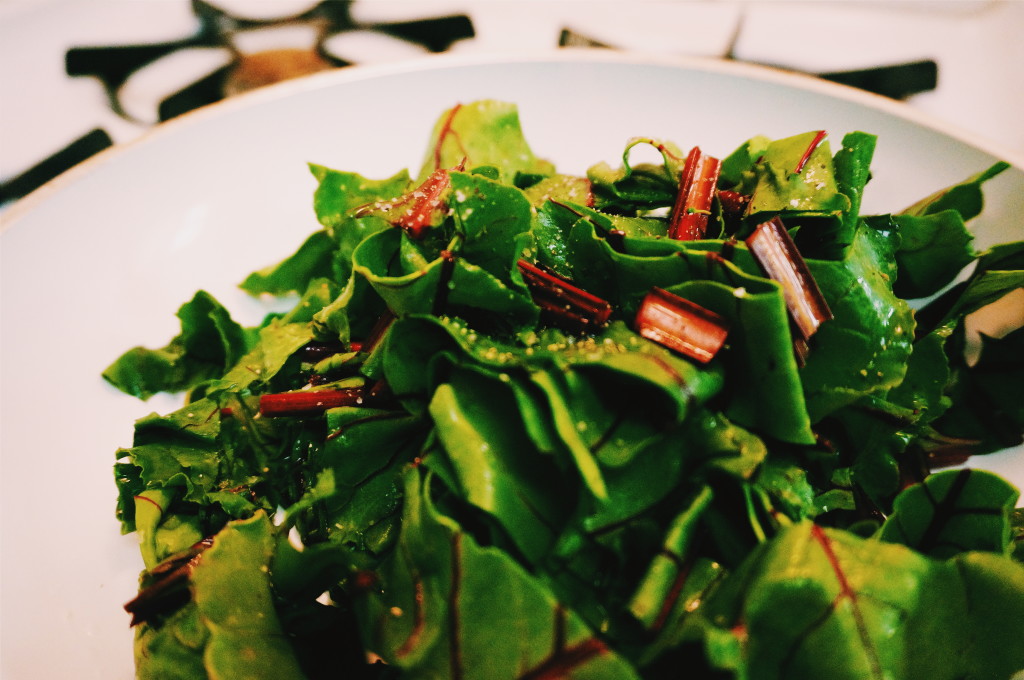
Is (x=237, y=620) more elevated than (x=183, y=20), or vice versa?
(x=183, y=20)

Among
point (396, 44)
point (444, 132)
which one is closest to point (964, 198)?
point (444, 132)

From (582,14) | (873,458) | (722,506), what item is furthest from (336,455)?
(582,14)

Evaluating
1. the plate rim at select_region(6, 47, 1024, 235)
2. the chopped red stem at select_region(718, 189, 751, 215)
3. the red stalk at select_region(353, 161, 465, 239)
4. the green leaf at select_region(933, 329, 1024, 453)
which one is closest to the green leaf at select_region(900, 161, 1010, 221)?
the plate rim at select_region(6, 47, 1024, 235)

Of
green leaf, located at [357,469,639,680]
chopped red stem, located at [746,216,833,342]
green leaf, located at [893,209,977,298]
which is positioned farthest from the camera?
green leaf, located at [893,209,977,298]

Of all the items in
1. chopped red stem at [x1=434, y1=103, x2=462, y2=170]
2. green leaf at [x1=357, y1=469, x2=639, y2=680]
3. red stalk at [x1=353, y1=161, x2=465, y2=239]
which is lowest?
green leaf at [x1=357, y1=469, x2=639, y2=680]

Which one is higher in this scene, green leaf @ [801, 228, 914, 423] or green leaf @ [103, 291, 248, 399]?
green leaf @ [801, 228, 914, 423]

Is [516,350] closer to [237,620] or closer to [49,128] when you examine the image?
[237,620]

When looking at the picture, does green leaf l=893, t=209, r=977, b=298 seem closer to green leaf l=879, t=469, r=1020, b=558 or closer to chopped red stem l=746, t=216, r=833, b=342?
chopped red stem l=746, t=216, r=833, b=342
